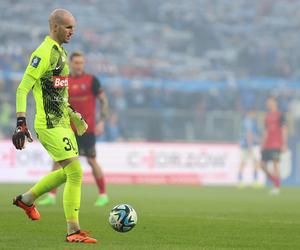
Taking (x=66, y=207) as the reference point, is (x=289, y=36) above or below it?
above

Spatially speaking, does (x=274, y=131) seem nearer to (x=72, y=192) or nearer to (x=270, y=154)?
(x=270, y=154)

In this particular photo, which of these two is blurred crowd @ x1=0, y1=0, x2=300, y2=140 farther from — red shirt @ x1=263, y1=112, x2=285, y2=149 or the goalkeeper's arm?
the goalkeeper's arm

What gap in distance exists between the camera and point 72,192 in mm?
8141

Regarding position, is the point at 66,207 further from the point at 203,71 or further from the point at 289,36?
the point at 289,36

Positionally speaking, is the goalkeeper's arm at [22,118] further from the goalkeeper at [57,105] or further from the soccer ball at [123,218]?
the soccer ball at [123,218]

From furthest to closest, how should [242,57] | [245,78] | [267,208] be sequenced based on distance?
[242,57] < [245,78] < [267,208]

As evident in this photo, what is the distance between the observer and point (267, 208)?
47.2 feet

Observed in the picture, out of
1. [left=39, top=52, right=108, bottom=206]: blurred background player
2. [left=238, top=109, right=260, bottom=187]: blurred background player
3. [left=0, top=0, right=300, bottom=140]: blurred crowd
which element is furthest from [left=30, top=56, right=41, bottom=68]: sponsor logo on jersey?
[left=238, top=109, right=260, bottom=187]: blurred background player

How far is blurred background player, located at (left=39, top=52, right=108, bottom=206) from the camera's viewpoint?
47.1 feet

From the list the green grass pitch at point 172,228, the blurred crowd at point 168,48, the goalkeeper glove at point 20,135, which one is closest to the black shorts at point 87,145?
the green grass pitch at point 172,228

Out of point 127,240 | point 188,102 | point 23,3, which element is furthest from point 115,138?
point 127,240

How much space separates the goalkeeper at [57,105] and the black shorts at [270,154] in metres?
15.3

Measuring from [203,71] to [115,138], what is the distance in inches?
281

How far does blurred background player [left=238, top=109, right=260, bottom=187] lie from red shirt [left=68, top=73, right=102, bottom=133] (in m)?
11.4
